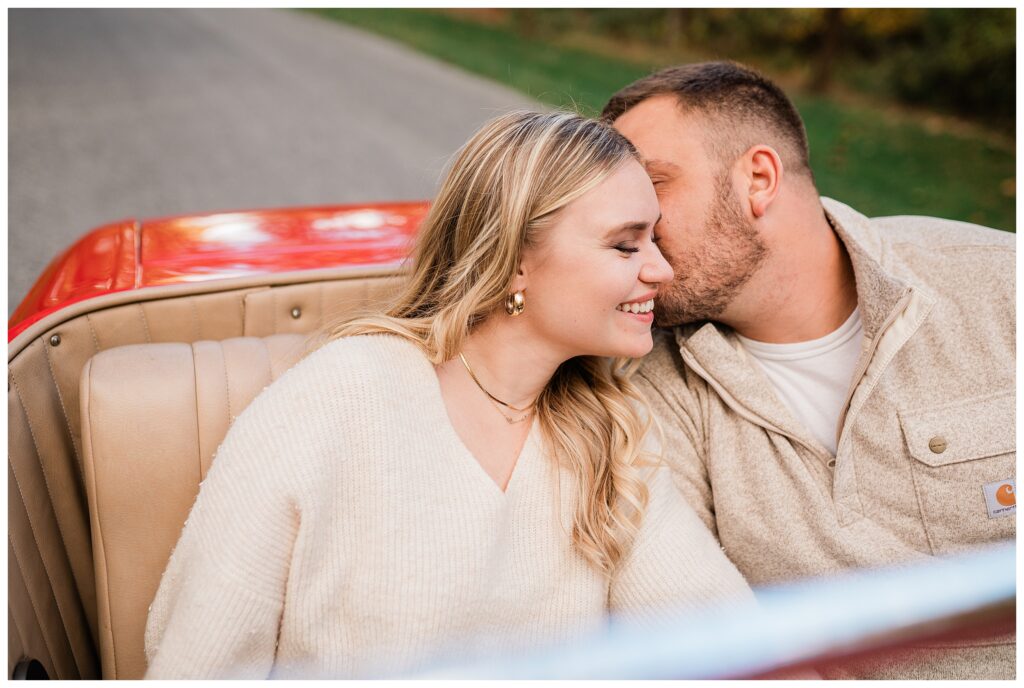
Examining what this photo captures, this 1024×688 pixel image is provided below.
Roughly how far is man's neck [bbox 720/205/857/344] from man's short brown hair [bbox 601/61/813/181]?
0.73 ft

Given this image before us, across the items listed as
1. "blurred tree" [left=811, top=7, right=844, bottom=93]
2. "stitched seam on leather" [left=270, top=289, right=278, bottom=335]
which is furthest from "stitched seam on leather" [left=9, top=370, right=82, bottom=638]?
"blurred tree" [left=811, top=7, right=844, bottom=93]

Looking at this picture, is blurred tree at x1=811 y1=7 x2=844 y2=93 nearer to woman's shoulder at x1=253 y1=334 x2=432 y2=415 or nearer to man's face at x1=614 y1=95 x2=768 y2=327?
man's face at x1=614 y1=95 x2=768 y2=327

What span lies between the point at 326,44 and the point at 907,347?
1138 centimetres

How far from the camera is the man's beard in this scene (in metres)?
2.20

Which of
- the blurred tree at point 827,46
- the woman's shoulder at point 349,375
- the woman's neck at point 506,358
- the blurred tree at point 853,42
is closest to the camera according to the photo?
the woman's shoulder at point 349,375

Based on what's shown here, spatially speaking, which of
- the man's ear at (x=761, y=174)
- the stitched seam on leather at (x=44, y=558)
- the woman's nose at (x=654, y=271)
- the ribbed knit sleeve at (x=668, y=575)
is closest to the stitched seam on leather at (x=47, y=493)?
the stitched seam on leather at (x=44, y=558)

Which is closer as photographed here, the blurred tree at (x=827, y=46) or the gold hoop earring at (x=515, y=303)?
the gold hoop earring at (x=515, y=303)

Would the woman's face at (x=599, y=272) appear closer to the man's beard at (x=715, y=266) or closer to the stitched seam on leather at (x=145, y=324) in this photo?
the man's beard at (x=715, y=266)

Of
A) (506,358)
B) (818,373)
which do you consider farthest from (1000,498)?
(506,358)

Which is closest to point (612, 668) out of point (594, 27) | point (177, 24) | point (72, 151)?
point (72, 151)

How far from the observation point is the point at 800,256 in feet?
7.59

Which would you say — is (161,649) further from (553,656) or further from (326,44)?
(326,44)

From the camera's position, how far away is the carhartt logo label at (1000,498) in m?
2.03

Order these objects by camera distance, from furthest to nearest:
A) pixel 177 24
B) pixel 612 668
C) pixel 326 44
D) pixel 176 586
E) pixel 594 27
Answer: pixel 594 27 < pixel 177 24 < pixel 326 44 < pixel 176 586 < pixel 612 668
